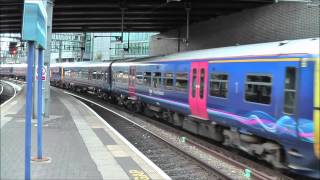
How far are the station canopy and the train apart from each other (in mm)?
13557

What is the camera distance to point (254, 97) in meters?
11.6

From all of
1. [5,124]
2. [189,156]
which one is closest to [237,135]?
[189,156]

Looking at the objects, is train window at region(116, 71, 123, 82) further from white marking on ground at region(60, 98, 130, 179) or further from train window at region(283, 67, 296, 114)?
train window at region(283, 67, 296, 114)

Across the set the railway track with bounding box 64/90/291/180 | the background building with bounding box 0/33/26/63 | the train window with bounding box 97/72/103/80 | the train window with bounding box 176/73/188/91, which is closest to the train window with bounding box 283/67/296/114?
the railway track with bounding box 64/90/291/180

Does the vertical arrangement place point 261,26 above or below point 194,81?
above

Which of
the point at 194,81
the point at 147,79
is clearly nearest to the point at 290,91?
the point at 194,81

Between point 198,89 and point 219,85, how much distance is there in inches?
66.5

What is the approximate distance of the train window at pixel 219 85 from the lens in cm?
1328

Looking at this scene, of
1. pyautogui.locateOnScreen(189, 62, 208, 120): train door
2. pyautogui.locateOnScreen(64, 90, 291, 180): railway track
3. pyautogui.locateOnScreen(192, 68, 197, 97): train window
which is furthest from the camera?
pyautogui.locateOnScreen(192, 68, 197, 97): train window

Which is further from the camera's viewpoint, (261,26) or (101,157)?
(261,26)

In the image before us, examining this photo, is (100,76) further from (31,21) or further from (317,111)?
(31,21)

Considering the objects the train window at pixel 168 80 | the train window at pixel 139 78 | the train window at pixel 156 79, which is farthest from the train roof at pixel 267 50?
the train window at pixel 139 78

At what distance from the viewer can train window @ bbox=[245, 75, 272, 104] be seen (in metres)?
11.0

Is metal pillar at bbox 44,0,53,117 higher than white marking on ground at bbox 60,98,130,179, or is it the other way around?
metal pillar at bbox 44,0,53,117
